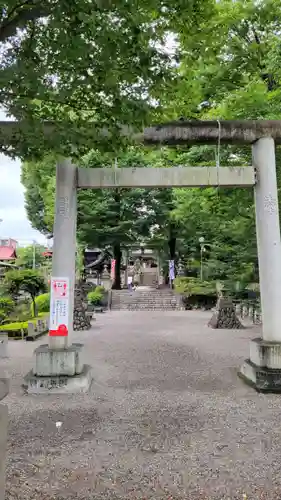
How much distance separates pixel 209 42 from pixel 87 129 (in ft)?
6.79

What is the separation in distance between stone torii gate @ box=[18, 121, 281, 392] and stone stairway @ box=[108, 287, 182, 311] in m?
17.8

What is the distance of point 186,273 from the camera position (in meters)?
33.2

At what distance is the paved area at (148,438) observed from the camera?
10.7ft

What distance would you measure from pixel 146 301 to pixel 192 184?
64.5 feet

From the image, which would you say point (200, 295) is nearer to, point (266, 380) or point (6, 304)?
point (6, 304)

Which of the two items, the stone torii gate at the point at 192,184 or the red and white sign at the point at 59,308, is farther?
the red and white sign at the point at 59,308

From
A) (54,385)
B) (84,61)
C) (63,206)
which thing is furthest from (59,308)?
(84,61)

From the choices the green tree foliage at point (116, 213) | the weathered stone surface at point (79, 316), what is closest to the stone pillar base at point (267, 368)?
the weathered stone surface at point (79, 316)

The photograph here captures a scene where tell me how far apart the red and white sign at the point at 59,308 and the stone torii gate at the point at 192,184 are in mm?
20

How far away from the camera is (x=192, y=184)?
6770mm

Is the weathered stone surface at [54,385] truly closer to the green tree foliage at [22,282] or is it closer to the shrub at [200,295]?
the green tree foliage at [22,282]

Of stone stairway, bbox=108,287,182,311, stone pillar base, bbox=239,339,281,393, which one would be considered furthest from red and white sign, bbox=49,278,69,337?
stone stairway, bbox=108,287,182,311

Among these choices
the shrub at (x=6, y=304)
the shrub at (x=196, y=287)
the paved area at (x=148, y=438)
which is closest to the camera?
the paved area at (x=148, y=438)

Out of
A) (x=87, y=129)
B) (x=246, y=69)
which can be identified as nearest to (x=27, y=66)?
(x=87, y=129)
